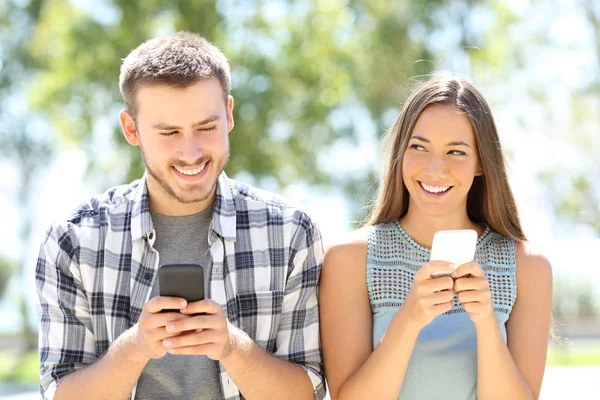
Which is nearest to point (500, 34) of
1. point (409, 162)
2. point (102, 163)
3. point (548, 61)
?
point (548, 61)

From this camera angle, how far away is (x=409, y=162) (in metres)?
3.01

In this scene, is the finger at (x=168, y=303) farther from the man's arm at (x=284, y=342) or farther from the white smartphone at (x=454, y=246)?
the white smartphone at (x=454, y=246)

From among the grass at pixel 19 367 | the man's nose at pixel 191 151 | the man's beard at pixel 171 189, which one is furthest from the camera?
the grass at pixel 19 367

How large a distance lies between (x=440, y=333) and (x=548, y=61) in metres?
11.6

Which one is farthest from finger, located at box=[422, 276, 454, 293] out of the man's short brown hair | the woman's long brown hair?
the man's short brown hair

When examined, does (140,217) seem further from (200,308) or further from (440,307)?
(440,307)

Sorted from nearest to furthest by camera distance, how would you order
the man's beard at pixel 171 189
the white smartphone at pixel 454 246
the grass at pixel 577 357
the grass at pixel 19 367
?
the white smartphone at pixel 454 246
the man's beard at pixel 171 189
the grass at pixel 577 357
the grass at pixel 19 367

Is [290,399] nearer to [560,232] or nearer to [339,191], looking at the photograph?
[339,191]

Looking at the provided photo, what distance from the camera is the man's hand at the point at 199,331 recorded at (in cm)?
245

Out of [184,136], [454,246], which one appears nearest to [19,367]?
[184,136]

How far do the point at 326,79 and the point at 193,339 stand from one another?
394 inches

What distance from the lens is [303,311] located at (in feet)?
10.2

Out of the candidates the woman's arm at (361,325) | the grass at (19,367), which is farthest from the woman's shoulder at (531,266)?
the grass at (19,367)

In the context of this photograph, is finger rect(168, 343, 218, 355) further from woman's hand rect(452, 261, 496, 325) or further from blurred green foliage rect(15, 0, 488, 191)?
blurred green foliage rect(15, 0, 488, 191)
